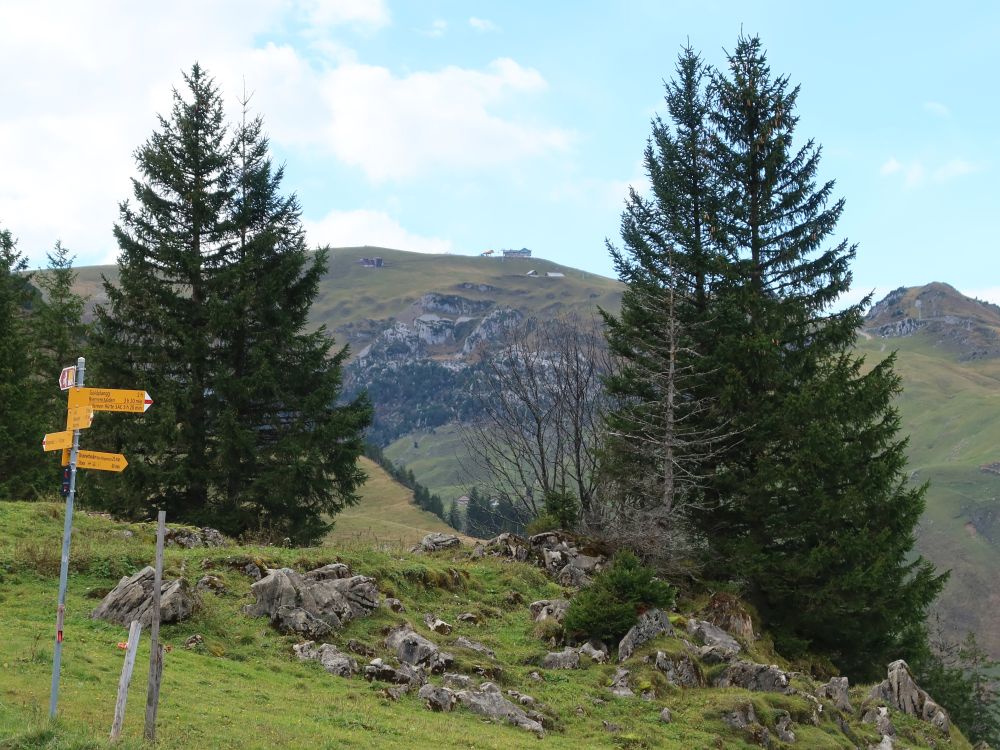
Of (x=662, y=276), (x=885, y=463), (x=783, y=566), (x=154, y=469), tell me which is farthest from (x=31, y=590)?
(x=885, y=463)

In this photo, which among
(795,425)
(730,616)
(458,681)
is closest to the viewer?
(458,681)

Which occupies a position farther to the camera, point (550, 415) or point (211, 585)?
point (550, 415)

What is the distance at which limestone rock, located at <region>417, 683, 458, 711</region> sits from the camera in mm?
15430

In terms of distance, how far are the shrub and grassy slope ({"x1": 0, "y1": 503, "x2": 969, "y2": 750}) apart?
1.12m

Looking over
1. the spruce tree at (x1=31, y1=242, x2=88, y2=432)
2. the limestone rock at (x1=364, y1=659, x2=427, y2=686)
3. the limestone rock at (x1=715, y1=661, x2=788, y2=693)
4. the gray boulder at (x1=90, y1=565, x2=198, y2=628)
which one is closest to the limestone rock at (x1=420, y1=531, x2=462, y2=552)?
the limestone rock at (x1=715, y1=661, x2=788, y2=693)

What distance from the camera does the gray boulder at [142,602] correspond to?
16750mm

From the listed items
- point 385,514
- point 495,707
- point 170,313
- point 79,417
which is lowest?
point 385,514

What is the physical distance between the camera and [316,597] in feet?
62.2

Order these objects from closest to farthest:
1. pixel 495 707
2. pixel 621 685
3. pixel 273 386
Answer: pixel 495 707, pixel 621 685, pixel 273 386

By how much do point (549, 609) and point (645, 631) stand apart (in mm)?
3182

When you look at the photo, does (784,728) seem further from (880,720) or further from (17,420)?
(17,420)

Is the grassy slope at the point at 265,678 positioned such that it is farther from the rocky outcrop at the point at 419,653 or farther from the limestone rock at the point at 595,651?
the limestone rock at the point at 595,651

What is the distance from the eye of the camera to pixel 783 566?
27844mm

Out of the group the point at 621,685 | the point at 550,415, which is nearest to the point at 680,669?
the point at 621,685
